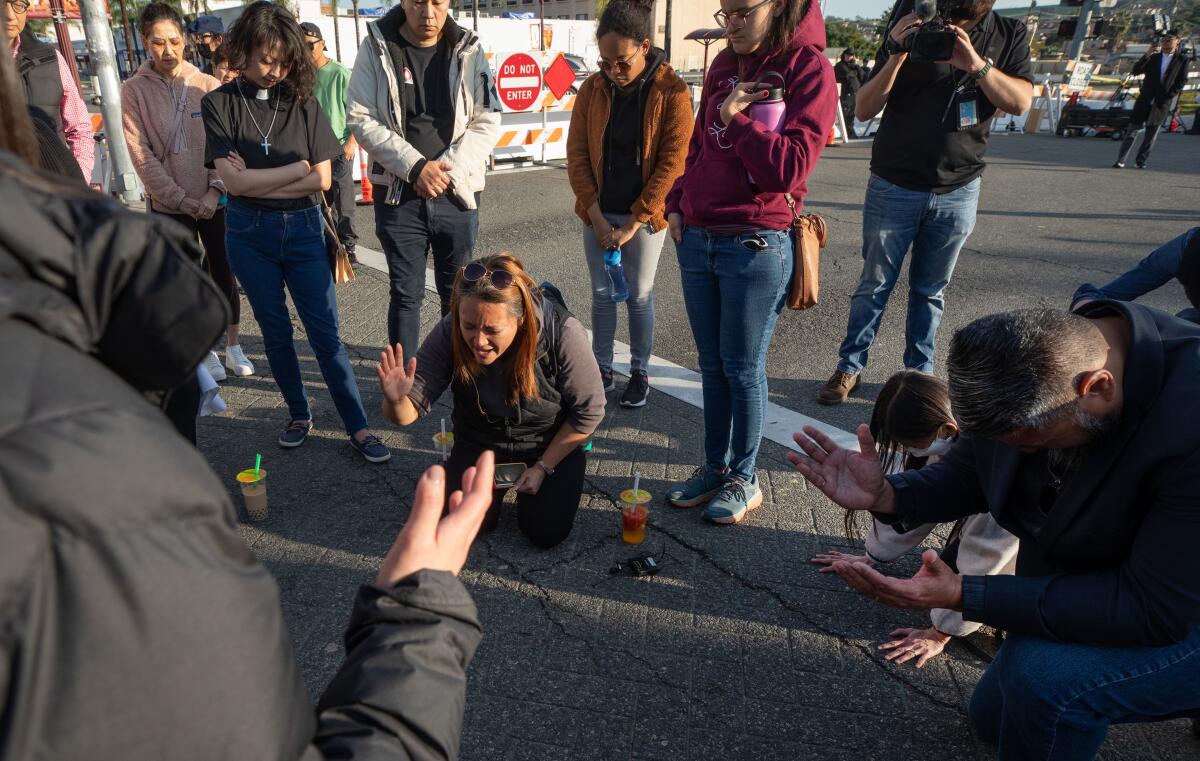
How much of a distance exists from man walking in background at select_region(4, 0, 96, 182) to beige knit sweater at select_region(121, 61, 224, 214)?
0.29 m

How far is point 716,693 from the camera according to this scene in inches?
95.7

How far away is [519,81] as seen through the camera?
11.3 m

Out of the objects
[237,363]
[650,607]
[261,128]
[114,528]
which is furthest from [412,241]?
[114,528]

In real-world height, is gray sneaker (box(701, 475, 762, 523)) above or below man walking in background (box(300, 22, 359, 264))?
below

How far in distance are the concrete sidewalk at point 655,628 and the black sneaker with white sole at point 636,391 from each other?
0.44m

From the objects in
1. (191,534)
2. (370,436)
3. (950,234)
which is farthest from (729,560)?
(191,534)

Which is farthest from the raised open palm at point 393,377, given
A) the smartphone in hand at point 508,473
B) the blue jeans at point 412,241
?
the blue jeans at point 412,241

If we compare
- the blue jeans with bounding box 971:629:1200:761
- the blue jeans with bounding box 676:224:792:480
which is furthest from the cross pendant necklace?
the blue jeans with bounding box 971:629:1200:761

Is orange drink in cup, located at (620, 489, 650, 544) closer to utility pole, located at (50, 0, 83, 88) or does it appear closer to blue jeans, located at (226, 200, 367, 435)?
blue jeans, located at (226, 200, 367, 435)

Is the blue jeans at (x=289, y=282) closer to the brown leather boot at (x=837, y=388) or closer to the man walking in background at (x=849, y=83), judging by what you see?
the brown leather boot at (x=837, y=388)

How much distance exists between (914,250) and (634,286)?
1.47m

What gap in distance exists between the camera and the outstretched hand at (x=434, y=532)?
1144 mm

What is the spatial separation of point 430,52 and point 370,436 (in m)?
1.92

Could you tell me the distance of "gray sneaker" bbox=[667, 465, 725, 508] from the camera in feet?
11.1
